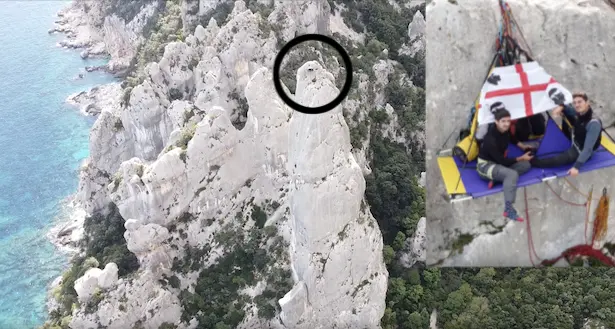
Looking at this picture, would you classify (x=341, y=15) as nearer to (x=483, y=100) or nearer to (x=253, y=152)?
(x=253, y=152)

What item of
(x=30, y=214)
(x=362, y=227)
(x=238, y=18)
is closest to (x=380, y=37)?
(x=238, y=18)

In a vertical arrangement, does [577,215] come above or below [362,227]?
above

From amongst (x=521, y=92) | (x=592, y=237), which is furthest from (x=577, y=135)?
(x=592, y=237)

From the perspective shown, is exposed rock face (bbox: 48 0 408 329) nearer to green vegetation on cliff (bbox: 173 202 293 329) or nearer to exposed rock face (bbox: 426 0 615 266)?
green vegetation on cliff (bbox: 173 202 293 329)

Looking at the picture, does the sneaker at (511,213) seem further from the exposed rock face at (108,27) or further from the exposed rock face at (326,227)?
the exposed rock face at (108,27)

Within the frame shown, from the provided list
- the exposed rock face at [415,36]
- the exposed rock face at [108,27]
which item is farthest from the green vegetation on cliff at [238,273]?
the exposed rock face at [108,27]

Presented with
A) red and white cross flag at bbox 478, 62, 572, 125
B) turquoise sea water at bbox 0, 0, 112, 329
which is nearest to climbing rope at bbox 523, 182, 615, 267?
red and white cross flag at bbox 478, 62, 572, 125
